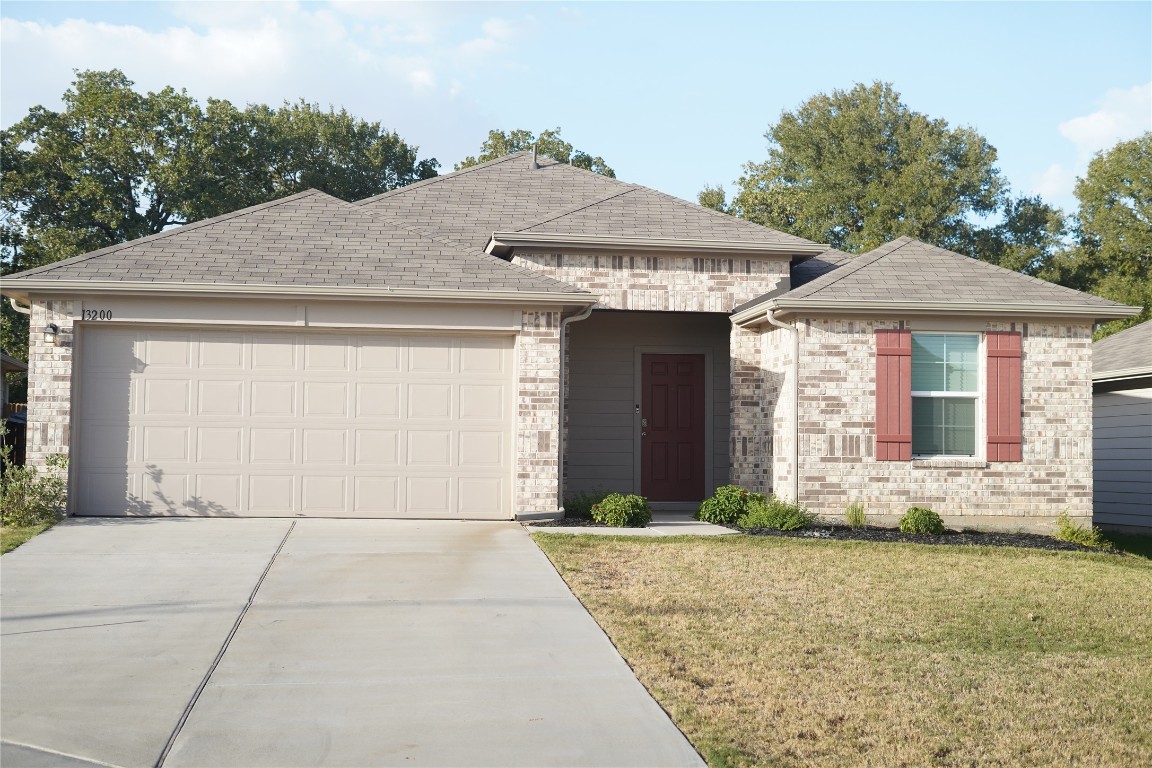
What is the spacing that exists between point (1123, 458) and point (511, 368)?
10769 mm

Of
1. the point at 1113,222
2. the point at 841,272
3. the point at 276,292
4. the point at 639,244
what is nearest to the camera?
the point at 276,292

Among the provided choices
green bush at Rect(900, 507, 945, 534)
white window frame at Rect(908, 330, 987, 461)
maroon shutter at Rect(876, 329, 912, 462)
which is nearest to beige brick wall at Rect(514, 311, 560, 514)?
maroon shutter at Rect(876, 329, 912, 462)

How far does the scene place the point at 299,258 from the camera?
13352 mm

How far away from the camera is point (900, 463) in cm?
1362

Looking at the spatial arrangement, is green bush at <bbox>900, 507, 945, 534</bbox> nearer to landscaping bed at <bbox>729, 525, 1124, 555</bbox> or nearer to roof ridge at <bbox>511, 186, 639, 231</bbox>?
landscaping bed at <bbox>729, 525, 1124, 555</bbox>

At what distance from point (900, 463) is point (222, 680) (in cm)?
967

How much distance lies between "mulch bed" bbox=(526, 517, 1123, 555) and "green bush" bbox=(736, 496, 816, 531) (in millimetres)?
109

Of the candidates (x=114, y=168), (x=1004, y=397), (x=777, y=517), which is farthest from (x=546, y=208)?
(x=114, y=168)

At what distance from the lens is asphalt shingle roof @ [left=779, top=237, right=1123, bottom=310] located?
13.7 metres

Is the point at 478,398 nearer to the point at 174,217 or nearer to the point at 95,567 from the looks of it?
the point at 95,567

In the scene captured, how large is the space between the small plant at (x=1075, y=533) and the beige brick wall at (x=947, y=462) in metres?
0.15

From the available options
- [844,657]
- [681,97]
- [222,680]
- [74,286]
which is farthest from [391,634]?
[681,97]

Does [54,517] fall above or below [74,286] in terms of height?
below

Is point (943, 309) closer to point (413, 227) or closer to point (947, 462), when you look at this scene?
point (947, 462)
